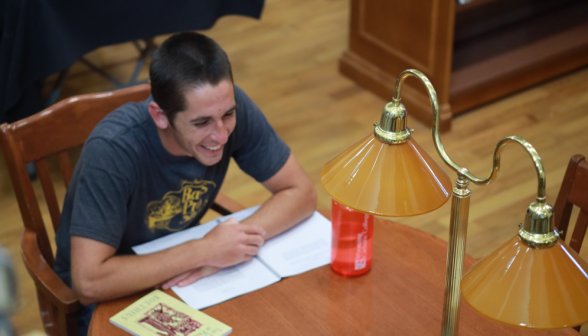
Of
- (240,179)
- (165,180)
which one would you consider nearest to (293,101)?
(240,179)

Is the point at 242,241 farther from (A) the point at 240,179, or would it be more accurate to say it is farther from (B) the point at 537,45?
(B) the point at 537,45

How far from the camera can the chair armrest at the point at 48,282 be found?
1424 millimetres

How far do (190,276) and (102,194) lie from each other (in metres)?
0.27

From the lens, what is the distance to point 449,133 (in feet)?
11.0

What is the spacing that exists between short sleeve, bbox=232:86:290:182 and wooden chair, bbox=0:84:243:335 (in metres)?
0.13

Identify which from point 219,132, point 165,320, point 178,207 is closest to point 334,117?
point 178,207

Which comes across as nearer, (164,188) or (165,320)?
(165,320)

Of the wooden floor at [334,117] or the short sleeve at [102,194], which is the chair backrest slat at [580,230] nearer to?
the short sleeve at [102,194]

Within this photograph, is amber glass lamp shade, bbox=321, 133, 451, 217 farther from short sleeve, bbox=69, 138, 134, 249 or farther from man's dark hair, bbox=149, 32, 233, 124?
short sleeve, bbox=69, 138, 134, 249

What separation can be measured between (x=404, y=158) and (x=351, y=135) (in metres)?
2.45

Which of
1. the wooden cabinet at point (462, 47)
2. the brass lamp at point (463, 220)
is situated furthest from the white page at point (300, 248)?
the wooden cabinet at point (462, 47)

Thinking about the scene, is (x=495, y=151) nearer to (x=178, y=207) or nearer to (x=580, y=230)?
(x=580, y=230)

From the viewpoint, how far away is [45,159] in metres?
1.66

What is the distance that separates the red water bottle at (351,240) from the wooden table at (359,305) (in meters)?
0.03
